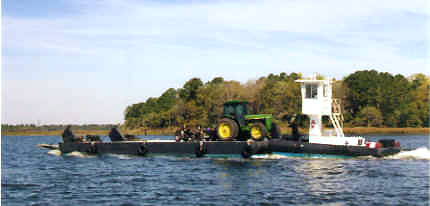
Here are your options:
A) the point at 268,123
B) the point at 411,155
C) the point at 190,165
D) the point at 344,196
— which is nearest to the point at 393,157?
the point at 411,155

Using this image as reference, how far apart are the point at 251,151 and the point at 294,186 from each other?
13384mm

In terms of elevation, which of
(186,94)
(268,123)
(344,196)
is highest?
(186,94)

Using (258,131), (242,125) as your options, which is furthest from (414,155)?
(242,125)

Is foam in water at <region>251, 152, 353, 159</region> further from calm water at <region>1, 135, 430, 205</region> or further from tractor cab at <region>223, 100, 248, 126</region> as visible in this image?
tractor cab at <region>223, 100, 248, 126</region>

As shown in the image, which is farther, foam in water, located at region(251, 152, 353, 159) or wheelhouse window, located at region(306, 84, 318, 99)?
wheelhouse window, located at region(306, 84, 318, 99)

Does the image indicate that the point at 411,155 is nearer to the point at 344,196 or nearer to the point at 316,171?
the point at 316,171

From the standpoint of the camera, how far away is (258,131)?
40594 mm

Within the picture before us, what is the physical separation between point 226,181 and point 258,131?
12.4 metres

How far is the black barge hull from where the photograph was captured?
37688 millimetres

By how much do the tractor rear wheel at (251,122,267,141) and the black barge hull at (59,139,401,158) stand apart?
0.64 m

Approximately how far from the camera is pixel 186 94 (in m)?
120

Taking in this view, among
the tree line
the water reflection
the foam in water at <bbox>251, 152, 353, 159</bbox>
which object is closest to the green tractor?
the foam in water at <bbox>251, 152, 353, 159</bbox>

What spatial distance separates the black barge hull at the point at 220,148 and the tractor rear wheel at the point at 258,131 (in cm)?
64

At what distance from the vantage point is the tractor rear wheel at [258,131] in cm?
4044
